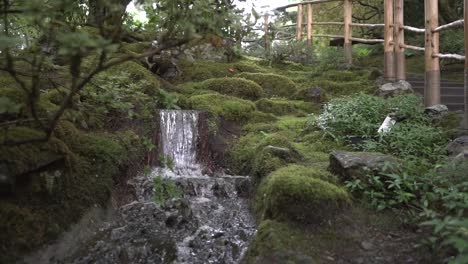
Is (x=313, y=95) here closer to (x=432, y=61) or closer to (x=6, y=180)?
(x=432, y=61)

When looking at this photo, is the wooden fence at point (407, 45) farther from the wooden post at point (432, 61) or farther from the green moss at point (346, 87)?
the green moss at point (346, 87)

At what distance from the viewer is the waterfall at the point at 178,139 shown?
602cm

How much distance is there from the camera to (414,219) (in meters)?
3.33

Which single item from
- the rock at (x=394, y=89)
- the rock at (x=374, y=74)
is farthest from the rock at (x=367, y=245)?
the rock at (x=374, y=74)

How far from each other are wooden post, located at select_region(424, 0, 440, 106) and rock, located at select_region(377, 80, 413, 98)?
97 centimetres

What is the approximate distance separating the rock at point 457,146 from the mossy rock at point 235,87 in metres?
4.10

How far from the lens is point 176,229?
4.02 meters

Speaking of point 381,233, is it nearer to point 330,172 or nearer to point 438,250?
point 438,250

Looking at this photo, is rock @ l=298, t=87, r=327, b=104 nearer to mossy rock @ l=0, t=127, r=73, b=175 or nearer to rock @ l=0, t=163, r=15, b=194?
mossy rock @ l=0, t=127, r=73, b=175

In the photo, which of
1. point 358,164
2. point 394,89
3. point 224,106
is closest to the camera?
point 358,164

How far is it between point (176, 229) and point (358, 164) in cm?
175

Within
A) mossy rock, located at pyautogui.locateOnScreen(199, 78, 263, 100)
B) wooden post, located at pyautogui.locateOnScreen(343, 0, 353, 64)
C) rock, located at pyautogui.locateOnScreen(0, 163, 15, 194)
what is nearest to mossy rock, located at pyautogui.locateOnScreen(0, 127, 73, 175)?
rock, located at pyautogui.locateOnScreen(0, 163, 15, 194)

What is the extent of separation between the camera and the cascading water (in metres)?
3.51

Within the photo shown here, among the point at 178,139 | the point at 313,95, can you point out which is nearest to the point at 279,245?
the point at 178,139
